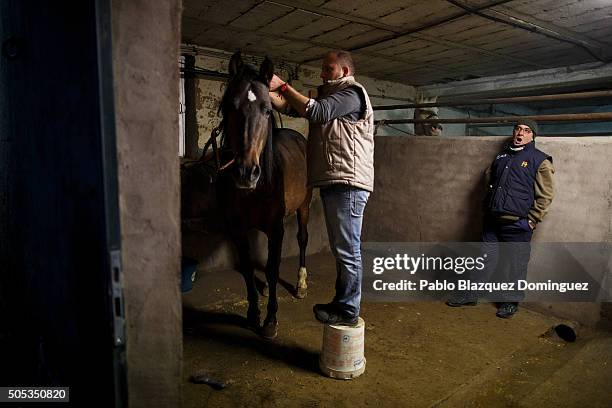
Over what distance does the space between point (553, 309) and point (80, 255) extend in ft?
12.8

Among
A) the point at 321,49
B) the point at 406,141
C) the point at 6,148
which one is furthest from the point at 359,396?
the point at 321,49

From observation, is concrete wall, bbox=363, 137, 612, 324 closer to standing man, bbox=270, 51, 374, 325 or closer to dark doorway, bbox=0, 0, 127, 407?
standing man, bbox=270, 51, 374, 325

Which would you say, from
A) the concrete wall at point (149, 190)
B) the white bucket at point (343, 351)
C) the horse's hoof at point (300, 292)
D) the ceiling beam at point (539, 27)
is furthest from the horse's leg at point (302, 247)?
the concrete wall at point (149, 190)

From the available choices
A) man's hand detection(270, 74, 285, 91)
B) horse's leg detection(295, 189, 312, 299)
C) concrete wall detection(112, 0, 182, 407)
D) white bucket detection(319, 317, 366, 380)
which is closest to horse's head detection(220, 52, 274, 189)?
man's hand detection(270, 74, 285, 91)

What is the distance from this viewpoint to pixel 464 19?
4.04m

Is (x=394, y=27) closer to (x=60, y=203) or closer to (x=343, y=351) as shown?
(x=343, y=351)

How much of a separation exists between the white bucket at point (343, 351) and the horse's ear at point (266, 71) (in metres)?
1.72

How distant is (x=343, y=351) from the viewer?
7.83 ft

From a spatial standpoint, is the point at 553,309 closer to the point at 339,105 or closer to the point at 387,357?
the point at 387,357

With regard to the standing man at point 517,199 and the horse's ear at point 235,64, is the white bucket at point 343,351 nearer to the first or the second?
the standing man at point 517,199

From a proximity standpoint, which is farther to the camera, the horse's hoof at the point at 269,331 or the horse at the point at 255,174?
the horse's hoof at the point at 269,331

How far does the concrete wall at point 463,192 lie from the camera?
322cm

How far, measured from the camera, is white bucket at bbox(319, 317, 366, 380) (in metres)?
2.37

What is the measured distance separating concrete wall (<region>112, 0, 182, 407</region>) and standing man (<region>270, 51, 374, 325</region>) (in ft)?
3.83
